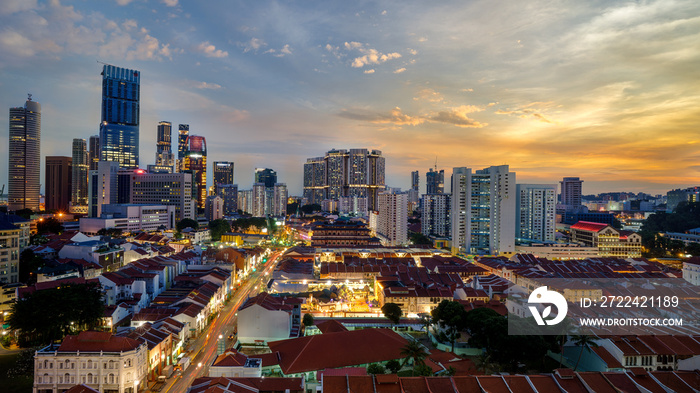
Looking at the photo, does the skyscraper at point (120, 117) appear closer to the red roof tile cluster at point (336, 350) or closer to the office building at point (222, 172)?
the office building at point (222, 172)

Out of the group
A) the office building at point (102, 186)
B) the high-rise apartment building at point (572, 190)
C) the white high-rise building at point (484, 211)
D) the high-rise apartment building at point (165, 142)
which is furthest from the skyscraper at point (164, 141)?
the high-rise apartment building at point (572, 190)

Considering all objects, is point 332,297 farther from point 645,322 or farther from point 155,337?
point 645,322

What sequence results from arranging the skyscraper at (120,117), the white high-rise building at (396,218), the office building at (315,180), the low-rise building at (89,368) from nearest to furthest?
the low-rise building at (89,368)
the white high-rise building at (396,218)
the skyscraper at (120,117)
the office building at (315,180)

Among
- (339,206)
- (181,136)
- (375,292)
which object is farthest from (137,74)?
(375,292)

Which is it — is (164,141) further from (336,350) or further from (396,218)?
(336,350)

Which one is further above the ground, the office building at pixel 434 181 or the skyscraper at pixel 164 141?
the skyscraper at pixel 164 141

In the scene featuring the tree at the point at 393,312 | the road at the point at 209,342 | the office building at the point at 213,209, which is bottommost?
the road at the point at 209,342

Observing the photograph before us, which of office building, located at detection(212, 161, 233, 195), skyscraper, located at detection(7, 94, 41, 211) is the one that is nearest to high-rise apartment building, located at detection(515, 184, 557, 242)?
skyscraper, located at detection(7, 94, 41, 211)
